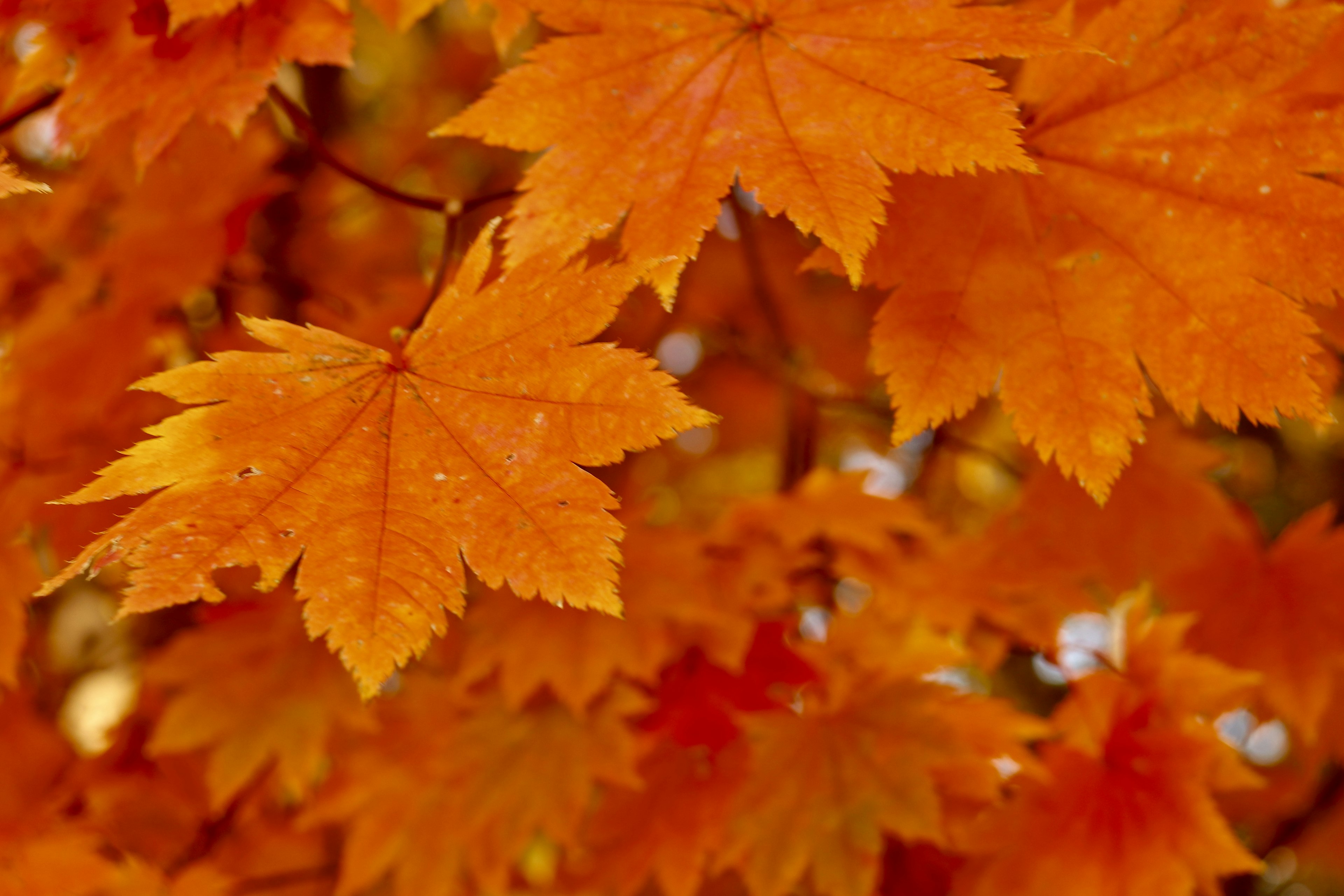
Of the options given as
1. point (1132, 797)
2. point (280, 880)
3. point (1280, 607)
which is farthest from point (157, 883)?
point (1280, 607)

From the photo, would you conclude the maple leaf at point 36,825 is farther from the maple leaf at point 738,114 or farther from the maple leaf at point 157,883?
the maple leaf at point 738,114

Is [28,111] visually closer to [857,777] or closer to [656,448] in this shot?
[656,448]

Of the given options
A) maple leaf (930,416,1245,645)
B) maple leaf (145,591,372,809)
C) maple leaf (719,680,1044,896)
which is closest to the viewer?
maple leaf (719,680,1044,896)

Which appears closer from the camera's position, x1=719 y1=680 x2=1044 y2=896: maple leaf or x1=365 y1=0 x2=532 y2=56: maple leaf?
x1=365 y1=0 x2=532 y2=56: maple leaf

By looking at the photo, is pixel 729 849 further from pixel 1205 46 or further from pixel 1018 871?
pixel 1205 46

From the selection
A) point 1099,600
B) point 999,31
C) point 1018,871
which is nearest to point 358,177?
point 999,31

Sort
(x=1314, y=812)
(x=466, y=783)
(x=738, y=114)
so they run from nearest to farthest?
(x=738, y=114) → (x=466, y=783) → (x=1314, y=812)

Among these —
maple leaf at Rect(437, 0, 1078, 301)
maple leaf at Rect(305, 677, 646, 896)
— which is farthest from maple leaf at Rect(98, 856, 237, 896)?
maple leaf at Rect(437, 0, 1078, 301)

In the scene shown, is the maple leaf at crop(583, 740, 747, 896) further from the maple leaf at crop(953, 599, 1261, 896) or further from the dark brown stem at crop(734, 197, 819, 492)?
the dark brown stem at crop(734, 197, 819, 492)
